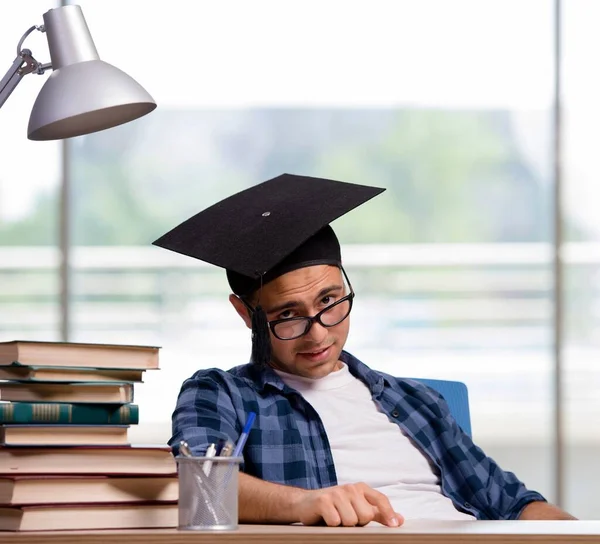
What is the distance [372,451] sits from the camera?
6.63 feet

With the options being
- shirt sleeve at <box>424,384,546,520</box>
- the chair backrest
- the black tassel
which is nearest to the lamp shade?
the black tassel

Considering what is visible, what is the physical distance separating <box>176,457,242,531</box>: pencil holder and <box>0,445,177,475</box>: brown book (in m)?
0.06

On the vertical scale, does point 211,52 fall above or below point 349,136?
above

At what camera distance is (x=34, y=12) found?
154 inches

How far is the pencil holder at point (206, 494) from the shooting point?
4.08ft

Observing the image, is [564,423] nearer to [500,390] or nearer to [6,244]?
[500,390]

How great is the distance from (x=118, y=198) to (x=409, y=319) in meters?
1.15

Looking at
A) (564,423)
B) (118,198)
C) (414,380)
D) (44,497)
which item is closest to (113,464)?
(44,497)

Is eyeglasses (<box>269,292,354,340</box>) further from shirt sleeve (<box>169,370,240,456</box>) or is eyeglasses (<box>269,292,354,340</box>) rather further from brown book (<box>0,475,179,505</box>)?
brown book (<box>0,475,179,505</box>)

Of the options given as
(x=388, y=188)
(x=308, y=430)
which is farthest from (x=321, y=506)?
(x=388, y=188)

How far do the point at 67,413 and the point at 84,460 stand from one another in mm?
59

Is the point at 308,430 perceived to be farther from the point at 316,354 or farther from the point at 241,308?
the point at 241,308

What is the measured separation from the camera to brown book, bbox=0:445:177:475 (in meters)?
1.27

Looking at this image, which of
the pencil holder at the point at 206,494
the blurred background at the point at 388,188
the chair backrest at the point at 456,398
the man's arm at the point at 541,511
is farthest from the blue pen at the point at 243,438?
the blurred background at the point at 388,188
